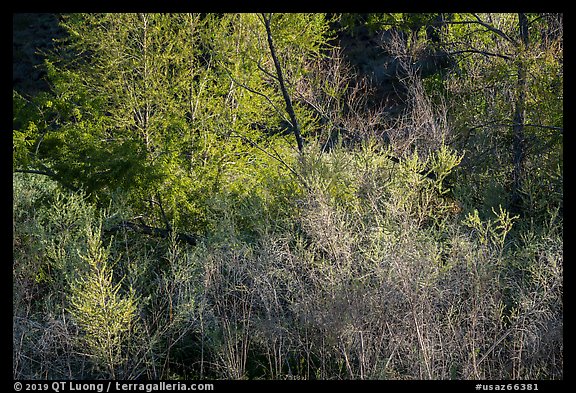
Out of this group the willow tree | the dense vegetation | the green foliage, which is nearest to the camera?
the green foliage

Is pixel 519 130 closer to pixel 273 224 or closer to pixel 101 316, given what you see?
pixel 273 224

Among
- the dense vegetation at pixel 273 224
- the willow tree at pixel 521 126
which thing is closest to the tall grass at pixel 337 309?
the dense vegetation at pixel 273 224

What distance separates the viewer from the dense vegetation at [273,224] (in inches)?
217

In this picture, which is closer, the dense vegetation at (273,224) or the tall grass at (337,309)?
the tall grass at (337,309)

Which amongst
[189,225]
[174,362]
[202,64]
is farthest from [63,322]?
[202,64]

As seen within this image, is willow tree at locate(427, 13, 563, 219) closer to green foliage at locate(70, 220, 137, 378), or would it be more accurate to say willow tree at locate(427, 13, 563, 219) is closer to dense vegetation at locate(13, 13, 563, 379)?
dense vegetation at locate(13, 13, 563, 379)

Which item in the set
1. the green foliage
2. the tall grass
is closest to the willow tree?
the tall grass

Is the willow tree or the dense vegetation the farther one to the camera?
the willow tree

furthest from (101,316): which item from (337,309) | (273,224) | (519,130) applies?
(519,130)

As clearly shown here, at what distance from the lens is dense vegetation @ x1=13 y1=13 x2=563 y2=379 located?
5508 mm

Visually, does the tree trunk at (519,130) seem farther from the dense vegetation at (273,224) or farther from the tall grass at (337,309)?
the tall grass at (337,309)

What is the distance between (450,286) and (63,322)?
335 cm
